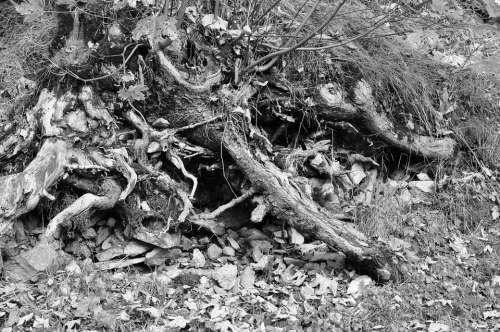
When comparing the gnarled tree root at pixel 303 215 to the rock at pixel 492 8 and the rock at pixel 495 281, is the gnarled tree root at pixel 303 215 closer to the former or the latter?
the rock at pixel 495 281

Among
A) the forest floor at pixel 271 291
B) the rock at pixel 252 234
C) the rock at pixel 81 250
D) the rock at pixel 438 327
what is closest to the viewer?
the forest floor at pixel 271 291

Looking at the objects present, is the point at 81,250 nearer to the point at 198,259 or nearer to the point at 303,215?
the point at 198,259

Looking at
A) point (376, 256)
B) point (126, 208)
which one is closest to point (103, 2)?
point (126, 208)

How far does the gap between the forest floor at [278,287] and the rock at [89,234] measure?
4 centimetres

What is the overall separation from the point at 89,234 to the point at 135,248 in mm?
361

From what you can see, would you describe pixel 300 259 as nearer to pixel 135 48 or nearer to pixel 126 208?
pixel 126 208

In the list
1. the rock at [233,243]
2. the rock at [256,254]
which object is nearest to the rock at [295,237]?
the rock at [256,254]

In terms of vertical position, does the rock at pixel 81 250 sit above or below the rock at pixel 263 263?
below

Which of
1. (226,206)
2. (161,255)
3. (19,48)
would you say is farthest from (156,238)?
(19,48)

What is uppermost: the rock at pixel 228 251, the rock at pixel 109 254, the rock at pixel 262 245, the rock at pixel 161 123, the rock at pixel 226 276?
the rock at pixel 161 123

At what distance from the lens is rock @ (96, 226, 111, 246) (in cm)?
442

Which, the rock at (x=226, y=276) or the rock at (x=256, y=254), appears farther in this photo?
the rock at (x=256, y=254)

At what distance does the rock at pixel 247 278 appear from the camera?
13.6ft

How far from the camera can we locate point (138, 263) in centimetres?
432
